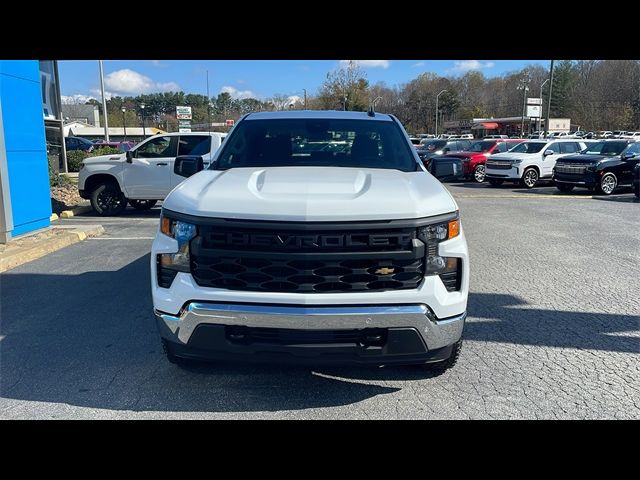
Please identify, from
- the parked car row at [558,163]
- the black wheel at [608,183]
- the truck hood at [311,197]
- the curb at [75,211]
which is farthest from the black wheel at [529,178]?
the truck hood at [311,197]

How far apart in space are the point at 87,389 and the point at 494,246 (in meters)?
6.49

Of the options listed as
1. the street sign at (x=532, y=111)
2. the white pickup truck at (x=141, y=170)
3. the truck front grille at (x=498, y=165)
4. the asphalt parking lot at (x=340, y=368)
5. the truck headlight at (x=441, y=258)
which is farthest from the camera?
the street sign at (x=532, y=111)

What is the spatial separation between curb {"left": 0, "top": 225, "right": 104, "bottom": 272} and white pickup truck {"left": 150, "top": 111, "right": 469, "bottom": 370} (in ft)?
16.2

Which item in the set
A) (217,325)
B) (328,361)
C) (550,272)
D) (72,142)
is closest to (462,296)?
(328,361)

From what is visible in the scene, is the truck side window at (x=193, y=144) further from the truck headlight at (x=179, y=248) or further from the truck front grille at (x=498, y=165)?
the truck front grille at (x=498, y=165)

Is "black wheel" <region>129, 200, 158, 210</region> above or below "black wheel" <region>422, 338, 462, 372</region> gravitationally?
above

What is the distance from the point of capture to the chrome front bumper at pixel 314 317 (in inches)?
110

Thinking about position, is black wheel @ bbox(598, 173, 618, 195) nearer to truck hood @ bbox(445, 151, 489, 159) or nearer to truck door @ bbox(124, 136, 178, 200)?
truck hood @ bbox(445, 151, 489, 159)

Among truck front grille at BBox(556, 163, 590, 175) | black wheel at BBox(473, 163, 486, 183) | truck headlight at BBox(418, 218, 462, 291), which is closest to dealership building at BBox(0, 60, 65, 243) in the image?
truck headlight at BBox(418, 218, 462, 291)

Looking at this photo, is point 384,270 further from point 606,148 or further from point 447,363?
point 606,148

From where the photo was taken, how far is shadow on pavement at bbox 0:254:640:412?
334cm

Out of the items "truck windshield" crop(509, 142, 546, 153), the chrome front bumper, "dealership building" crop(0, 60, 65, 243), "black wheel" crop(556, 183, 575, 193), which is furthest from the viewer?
"truck windshield" crop(509, 142, 546, 153)

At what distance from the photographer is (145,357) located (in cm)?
396
